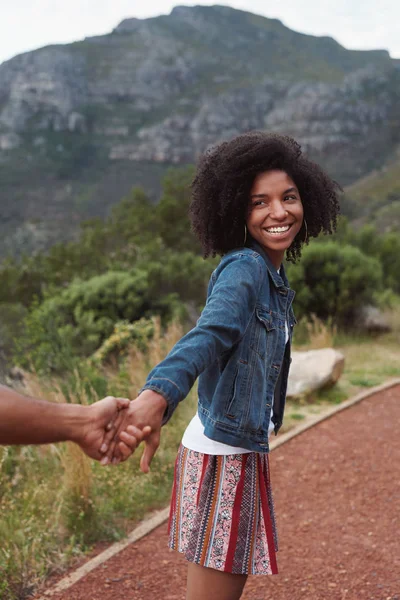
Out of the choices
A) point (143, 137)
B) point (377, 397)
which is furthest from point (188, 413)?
point (143, 137)

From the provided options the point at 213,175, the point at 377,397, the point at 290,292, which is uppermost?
the point at 213,175

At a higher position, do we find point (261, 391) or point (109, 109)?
point (109, 109)

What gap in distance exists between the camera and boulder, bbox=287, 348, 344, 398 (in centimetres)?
705

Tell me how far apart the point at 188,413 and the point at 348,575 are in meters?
2.61

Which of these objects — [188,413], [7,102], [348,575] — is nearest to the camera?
[348,575]

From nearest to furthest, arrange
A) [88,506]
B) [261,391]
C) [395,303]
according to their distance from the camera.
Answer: [261,391]
[88,506]
[395,303]

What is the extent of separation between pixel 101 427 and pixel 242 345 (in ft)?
1.66

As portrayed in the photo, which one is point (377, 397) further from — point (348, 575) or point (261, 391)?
point (261, 391)

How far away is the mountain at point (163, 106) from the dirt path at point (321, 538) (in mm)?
69193

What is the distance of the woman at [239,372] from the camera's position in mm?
1949

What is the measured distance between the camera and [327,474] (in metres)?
5.14

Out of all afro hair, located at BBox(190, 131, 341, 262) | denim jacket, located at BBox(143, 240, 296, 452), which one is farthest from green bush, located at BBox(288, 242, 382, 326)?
denim jacket, located at BBox(143, 240, 296, 452)

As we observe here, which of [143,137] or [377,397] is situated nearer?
[377,397]

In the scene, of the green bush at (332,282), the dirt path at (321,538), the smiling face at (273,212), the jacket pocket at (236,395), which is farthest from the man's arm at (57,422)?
the green bush at (332,282)
